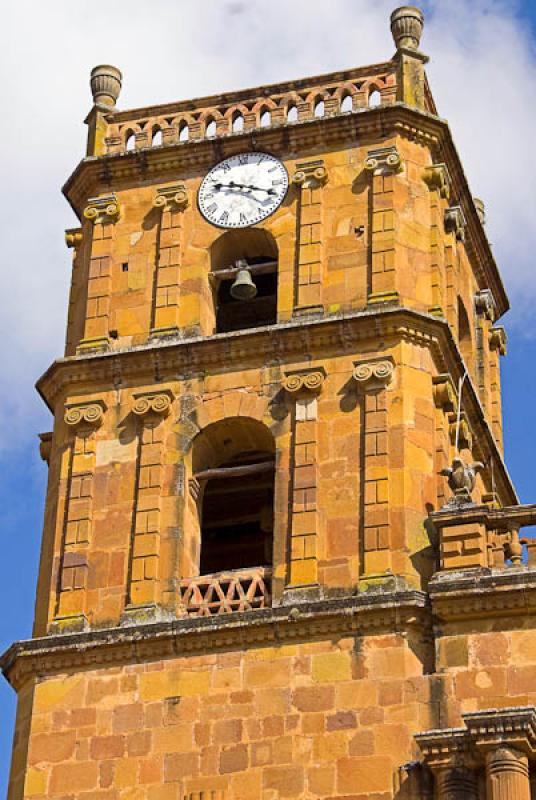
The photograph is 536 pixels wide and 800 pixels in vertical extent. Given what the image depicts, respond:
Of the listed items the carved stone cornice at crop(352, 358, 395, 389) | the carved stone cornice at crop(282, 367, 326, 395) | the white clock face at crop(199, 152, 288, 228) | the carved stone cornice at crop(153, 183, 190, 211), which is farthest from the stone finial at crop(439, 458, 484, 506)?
the carved stone cornice at crop(153, 183, 190, 211)

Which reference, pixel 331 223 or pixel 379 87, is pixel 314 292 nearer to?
pixel 331 223

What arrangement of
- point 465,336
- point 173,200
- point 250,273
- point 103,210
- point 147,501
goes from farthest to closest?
1. point 465,336
2. point 103,210
3. point 173,200
4. point 250,273
5. point 147,501

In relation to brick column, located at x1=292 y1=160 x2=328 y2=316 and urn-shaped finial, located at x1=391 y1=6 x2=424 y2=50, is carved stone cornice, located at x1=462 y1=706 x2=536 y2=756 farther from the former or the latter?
urn-shaped finial, located at x1=391 y1=6 x2=424 y2=50

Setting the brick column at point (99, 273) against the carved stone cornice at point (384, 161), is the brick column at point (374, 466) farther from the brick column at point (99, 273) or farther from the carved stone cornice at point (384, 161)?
the brick column at point (99, 273)

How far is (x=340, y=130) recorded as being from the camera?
35906mm

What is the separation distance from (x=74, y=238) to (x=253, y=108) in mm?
3088

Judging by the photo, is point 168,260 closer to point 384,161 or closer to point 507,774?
point 384,161

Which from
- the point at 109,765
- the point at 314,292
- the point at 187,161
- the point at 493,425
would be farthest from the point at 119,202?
the point at 109,765

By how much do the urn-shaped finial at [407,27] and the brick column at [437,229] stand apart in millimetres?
1960

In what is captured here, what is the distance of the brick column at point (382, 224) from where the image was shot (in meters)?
34.3

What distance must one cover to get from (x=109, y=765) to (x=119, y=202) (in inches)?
344

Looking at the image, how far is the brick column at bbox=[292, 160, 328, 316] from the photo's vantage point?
3453 cm

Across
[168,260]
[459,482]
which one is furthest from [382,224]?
[459,482]

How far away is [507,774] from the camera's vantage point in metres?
29.2
